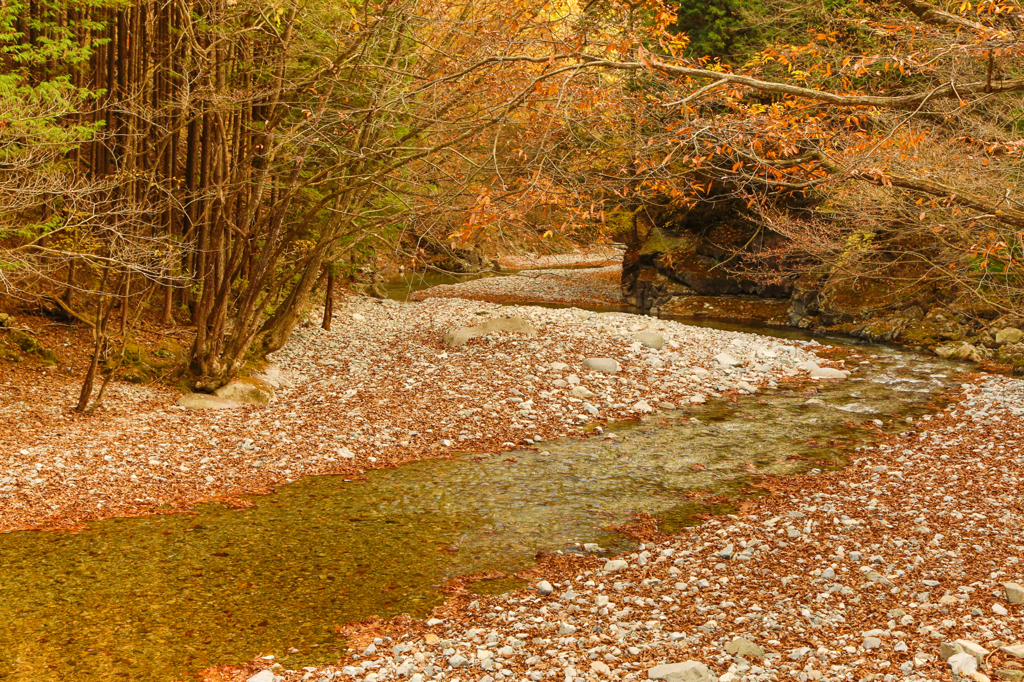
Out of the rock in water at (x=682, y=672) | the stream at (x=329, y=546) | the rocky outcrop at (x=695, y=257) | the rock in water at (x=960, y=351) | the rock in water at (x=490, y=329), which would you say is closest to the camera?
the rock in water at (x=682, y=672)

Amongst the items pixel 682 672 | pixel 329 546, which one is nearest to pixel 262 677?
pixel 329 546

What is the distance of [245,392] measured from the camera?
1110cm

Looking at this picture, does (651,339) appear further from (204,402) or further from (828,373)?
(204,402)

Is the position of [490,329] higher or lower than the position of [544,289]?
higher

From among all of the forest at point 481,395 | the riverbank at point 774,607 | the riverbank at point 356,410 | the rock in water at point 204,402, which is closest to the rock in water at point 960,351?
the forest at point 481,395

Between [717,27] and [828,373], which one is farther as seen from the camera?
[717,27]

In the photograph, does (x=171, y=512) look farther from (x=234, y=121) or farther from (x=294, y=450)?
(x=234, y=121)

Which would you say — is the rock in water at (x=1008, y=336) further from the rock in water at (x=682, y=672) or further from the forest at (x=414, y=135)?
the rock in water at (x=682, y=672)

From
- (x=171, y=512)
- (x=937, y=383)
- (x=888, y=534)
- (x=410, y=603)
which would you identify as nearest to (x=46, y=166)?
(x=171, y=512)

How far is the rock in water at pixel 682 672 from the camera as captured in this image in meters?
4.43

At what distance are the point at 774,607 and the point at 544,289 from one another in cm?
2830

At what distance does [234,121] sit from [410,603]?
945cm

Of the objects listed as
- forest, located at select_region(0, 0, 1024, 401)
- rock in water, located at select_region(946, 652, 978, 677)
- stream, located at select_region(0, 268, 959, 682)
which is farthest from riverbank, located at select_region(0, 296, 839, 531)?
rock in water, located at select_region(946, 652, 978, 677)

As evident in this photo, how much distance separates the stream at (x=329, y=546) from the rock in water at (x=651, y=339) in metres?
4.47
